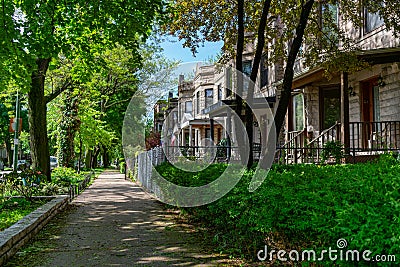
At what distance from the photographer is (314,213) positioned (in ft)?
12.1

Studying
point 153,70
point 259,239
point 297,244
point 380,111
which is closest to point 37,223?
point 259,239

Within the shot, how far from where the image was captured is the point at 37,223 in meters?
7.98

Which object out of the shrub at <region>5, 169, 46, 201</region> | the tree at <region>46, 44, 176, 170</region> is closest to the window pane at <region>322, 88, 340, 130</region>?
the tree at <region>46, 44, 176, 170</region>

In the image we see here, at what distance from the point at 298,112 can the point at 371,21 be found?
635 centimetres

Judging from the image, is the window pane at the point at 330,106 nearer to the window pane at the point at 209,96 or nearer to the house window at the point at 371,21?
the house window at the point at 371,21

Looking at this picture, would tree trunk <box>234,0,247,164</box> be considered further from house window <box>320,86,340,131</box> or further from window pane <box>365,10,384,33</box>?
house window <box>320,86,340,131</box>

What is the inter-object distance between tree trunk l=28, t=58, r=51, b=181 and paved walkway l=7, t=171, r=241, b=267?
3.63 metres

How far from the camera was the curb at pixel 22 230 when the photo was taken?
5.92 meters

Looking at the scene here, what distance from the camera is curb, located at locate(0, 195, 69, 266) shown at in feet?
19.4

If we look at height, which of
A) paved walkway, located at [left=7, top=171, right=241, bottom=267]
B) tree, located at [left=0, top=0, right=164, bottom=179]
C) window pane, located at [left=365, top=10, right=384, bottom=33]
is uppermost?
window pane, located at [left=365, top=10, right=384, bottom=33]

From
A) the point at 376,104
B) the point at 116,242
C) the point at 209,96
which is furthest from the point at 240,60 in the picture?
the point at 209,96

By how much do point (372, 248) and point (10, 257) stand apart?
4933 mm

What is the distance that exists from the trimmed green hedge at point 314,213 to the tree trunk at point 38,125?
28.6 ft

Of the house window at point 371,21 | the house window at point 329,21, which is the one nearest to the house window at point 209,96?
the house window at point 329,21
